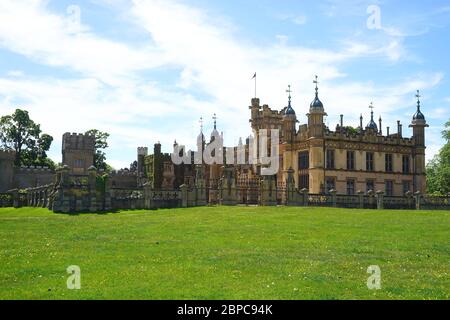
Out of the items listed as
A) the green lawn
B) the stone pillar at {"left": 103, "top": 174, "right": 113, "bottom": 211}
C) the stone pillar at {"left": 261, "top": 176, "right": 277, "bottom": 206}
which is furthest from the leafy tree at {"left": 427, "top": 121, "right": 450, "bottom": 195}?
the green lawn

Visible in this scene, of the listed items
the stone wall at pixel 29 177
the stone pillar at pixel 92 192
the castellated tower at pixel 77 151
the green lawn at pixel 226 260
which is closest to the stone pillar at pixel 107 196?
the stone pillar at pixel 92 192

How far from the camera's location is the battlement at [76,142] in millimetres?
74812

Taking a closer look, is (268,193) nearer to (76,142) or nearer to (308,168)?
(308,168)

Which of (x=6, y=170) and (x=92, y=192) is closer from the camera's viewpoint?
(x=92, y=192)

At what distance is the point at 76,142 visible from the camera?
7519cm

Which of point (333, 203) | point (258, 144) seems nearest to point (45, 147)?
point (258, 144)

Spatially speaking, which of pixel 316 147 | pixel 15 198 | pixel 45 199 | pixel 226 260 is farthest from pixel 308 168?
pixel 226 260

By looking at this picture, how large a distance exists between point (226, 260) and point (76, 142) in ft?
215

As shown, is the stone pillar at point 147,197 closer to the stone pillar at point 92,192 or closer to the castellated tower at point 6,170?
the stone pillar at point 92,192

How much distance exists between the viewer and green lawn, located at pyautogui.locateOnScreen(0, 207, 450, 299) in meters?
10.1

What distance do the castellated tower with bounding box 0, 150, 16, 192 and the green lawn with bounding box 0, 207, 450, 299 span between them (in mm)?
44985

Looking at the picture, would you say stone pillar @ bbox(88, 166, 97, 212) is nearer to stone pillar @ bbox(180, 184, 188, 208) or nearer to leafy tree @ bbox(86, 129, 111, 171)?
stone pillar @ bbox(180, 184, 188, 208)
